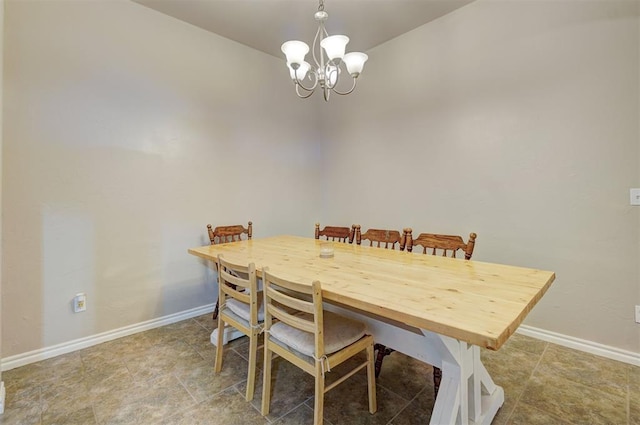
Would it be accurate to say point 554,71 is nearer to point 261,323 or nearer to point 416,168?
point 416,168

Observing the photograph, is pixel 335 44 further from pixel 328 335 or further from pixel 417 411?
pixel 417 411

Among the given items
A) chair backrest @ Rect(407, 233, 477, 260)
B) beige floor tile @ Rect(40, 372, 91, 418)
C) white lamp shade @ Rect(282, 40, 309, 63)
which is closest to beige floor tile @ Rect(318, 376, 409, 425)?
chair backrest @ Rect(407, 233, 477, 260)

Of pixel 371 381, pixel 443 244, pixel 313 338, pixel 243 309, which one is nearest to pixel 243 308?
pixel 243 309

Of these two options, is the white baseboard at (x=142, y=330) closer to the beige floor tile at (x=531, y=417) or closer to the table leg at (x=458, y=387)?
the beige floor tile at (x=531, y=417)

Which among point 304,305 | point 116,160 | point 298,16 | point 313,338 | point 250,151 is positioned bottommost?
point 313,338

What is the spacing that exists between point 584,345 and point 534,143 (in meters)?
1.48

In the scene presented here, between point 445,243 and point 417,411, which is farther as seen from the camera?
point 445,243

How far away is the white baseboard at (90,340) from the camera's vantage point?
194 centimetres

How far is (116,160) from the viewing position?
2.31 m

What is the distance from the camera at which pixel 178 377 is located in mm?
1785

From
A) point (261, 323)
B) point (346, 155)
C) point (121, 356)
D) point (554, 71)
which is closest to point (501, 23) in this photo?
point (554, 71)

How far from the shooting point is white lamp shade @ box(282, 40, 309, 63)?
1745mm

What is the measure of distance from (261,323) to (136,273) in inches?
55.7

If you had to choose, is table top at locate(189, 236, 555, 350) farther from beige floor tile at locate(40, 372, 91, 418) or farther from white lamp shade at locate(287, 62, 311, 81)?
white lamp shade at locate(287, 62, 311, 81)
